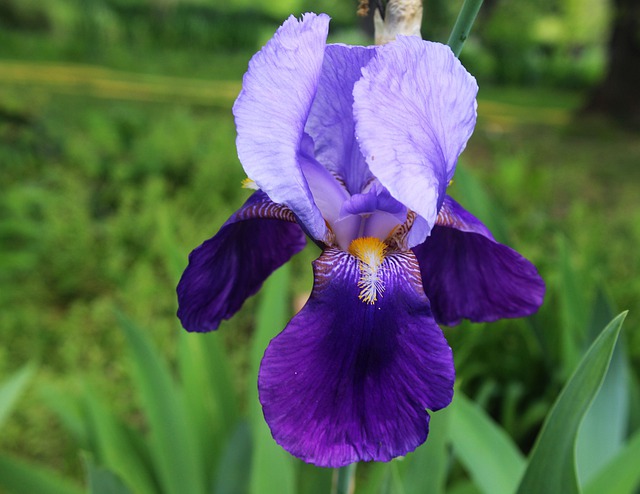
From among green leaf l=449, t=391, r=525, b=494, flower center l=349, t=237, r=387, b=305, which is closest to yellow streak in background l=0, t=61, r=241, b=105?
green leaf l=449, t=391, r=525, b=494

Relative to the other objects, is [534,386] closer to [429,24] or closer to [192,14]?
[429,24]

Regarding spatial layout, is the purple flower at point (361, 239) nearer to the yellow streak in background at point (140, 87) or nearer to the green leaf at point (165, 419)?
the green leaf at point (165, 419)

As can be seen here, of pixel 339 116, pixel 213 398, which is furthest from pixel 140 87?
pixel 339 116

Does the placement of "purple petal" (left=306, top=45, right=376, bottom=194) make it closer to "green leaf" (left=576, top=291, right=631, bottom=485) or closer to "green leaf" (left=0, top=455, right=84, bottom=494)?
"green leaf" (left=576, top=291, right=631, bottom=485)

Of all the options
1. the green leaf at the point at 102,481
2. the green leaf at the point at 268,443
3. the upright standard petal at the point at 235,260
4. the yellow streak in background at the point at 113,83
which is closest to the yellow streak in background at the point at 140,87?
the yellow streak in background at the point at 113,83

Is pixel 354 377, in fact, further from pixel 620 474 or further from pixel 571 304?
pixel 571 304

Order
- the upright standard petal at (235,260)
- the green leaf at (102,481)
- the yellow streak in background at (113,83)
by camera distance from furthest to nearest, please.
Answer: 1. the yellow streak in background at (113,83)
2. the green leaf at (102,481)
3. the upright standard petal at (235,260)

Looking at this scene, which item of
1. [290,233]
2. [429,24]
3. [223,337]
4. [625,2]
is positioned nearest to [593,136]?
[625,2]
